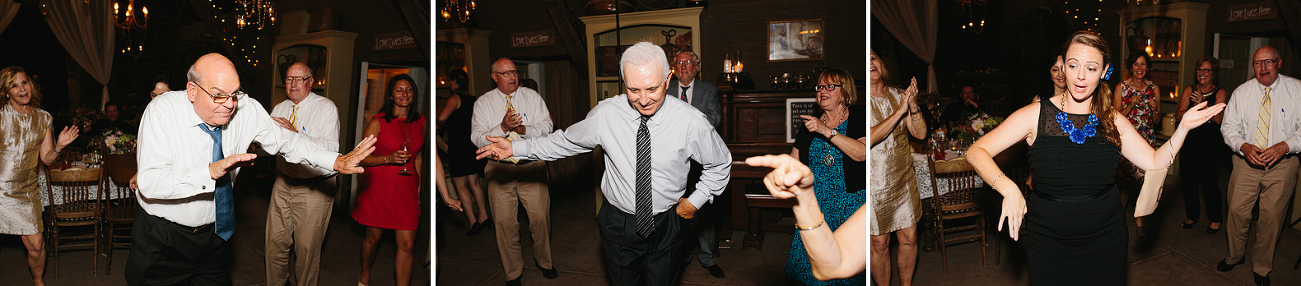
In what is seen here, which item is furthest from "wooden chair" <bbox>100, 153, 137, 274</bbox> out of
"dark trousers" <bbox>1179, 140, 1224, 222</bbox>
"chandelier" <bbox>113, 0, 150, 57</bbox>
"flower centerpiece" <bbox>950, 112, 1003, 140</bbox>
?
"dark trousers" <bbox>1179, 140, 1224, 222</bbox>

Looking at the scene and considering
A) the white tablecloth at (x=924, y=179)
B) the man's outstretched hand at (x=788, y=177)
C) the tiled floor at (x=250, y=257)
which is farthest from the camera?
the white tablecloth at (x=924, y=179)

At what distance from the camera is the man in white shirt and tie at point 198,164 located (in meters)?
2.44

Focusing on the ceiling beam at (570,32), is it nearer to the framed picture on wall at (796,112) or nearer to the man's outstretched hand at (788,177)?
the framed picture on wall at (796,112)

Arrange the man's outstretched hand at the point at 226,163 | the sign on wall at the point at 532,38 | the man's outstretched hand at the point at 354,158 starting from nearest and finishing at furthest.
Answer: the man's outstretched hand at the point at 226,163 → the man's outstretched hand at the point at 354,158 → the sign on wall at the point at 532,38

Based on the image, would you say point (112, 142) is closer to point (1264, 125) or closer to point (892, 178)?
point (892, 178)

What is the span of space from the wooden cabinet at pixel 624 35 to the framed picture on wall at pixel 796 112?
0.60 metres

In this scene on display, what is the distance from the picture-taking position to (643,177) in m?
2.73

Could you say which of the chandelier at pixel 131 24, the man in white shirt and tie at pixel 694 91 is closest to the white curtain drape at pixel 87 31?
the chandelier at pixel 131 24

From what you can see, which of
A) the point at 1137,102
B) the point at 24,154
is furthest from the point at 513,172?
the point at 1137,102

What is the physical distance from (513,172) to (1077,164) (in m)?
2.62

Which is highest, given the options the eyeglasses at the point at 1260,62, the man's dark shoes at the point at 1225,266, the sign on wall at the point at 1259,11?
the sign on wall at the point at 1259,11

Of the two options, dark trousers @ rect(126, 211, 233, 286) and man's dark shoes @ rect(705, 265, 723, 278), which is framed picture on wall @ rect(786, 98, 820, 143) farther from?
dark trousers @ rect(126, 211, 233, 286)

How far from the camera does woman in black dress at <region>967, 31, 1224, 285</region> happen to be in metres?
2.41

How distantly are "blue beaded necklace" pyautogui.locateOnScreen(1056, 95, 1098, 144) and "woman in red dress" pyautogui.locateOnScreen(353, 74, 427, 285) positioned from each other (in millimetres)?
2917
